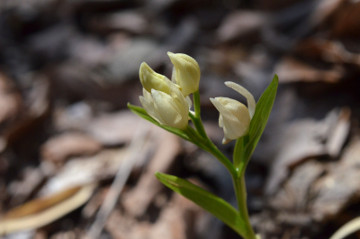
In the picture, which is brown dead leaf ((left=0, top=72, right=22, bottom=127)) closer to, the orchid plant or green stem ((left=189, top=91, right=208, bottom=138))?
the orchid plant

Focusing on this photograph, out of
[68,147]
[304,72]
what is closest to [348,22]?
[304,72]

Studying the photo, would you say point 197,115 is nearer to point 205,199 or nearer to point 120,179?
Result: point 205,199

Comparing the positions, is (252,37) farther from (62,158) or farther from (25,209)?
(25,209)

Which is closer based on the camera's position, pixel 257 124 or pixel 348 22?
pixel 257 124

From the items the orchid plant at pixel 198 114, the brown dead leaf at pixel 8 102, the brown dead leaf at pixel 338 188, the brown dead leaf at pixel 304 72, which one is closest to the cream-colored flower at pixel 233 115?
the orchid plant at pixel 198 114

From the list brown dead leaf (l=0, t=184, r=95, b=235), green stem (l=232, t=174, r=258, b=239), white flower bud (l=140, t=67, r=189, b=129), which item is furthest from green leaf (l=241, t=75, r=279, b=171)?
brown dead leaf (l=0, t=184, r=95, b=235)

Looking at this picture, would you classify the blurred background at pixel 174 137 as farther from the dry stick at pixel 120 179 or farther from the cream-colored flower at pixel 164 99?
the cream-colored flower at pixel 164 99
